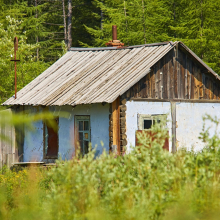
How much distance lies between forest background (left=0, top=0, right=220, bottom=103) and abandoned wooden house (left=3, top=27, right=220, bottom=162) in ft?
21.9

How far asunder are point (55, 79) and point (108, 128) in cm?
384

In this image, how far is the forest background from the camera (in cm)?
2238

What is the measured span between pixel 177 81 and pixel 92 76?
289 cm

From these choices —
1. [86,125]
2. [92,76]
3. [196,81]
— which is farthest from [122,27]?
[86,125]

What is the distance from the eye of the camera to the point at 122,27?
29.8 meters

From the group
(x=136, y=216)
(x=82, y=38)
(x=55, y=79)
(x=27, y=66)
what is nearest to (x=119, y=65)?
(x=55, y=79)

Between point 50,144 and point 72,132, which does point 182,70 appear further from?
point 50,144

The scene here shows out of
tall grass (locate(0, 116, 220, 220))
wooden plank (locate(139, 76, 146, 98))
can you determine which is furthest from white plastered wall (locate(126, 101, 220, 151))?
tall grass (locate(0, 116, 220, 220))

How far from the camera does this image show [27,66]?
22.0 metres

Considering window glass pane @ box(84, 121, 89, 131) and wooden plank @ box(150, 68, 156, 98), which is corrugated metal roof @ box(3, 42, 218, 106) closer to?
wooden plank @ box(150, 68, 156, 98)

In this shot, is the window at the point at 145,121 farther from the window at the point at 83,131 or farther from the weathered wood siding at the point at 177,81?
the window at the point at 83,131

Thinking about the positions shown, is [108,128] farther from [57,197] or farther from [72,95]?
[57,197]

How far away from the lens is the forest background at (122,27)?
22.4 m

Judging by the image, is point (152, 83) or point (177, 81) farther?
point (177, 81)
